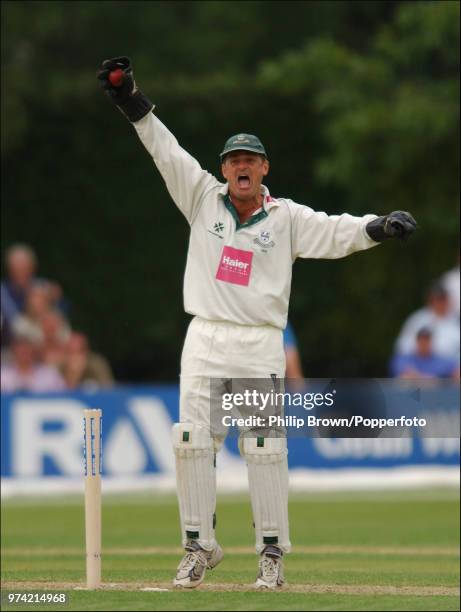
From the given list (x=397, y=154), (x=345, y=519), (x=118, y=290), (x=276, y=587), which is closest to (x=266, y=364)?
(x=276, y=587)

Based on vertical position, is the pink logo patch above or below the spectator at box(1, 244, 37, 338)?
below

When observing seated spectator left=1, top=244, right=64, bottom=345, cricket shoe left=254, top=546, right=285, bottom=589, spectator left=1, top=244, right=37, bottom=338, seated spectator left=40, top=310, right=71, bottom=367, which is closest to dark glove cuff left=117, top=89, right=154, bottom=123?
cricket shoe left=254, top=546, right=285, bottom=589

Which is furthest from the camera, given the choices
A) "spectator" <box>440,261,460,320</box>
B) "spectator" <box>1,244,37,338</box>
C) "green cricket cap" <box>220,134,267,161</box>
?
"spectator" <box>1,244,37,338</box>

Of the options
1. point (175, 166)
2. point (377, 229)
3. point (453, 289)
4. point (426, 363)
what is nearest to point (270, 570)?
point (377, 229)

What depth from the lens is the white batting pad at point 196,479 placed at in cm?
872

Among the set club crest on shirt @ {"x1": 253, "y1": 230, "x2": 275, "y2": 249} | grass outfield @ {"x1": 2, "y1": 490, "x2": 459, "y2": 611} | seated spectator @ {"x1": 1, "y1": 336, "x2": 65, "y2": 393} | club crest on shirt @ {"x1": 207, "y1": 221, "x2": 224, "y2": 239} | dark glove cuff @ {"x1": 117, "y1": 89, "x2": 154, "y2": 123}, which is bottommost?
grass outfield @ {"x1": 2, "y1": 490, "x2": 459, "y2": 611}

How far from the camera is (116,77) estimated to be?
28.5ft

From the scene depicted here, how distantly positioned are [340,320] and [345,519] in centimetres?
840

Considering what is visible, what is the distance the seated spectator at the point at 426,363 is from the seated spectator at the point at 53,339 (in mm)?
3625

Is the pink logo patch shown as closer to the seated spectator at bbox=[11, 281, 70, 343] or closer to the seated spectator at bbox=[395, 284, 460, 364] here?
the seated spectator at bbox=[395, 284, 460, 364]

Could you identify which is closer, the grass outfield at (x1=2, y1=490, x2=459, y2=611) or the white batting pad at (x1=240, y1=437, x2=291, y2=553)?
the grass outfield at (x1=2, y1=490, x2=459, y2=611)

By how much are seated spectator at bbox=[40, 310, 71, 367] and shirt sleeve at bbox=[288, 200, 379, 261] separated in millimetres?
9938

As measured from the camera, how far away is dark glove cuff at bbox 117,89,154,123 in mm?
8773

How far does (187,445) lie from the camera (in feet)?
28.6
